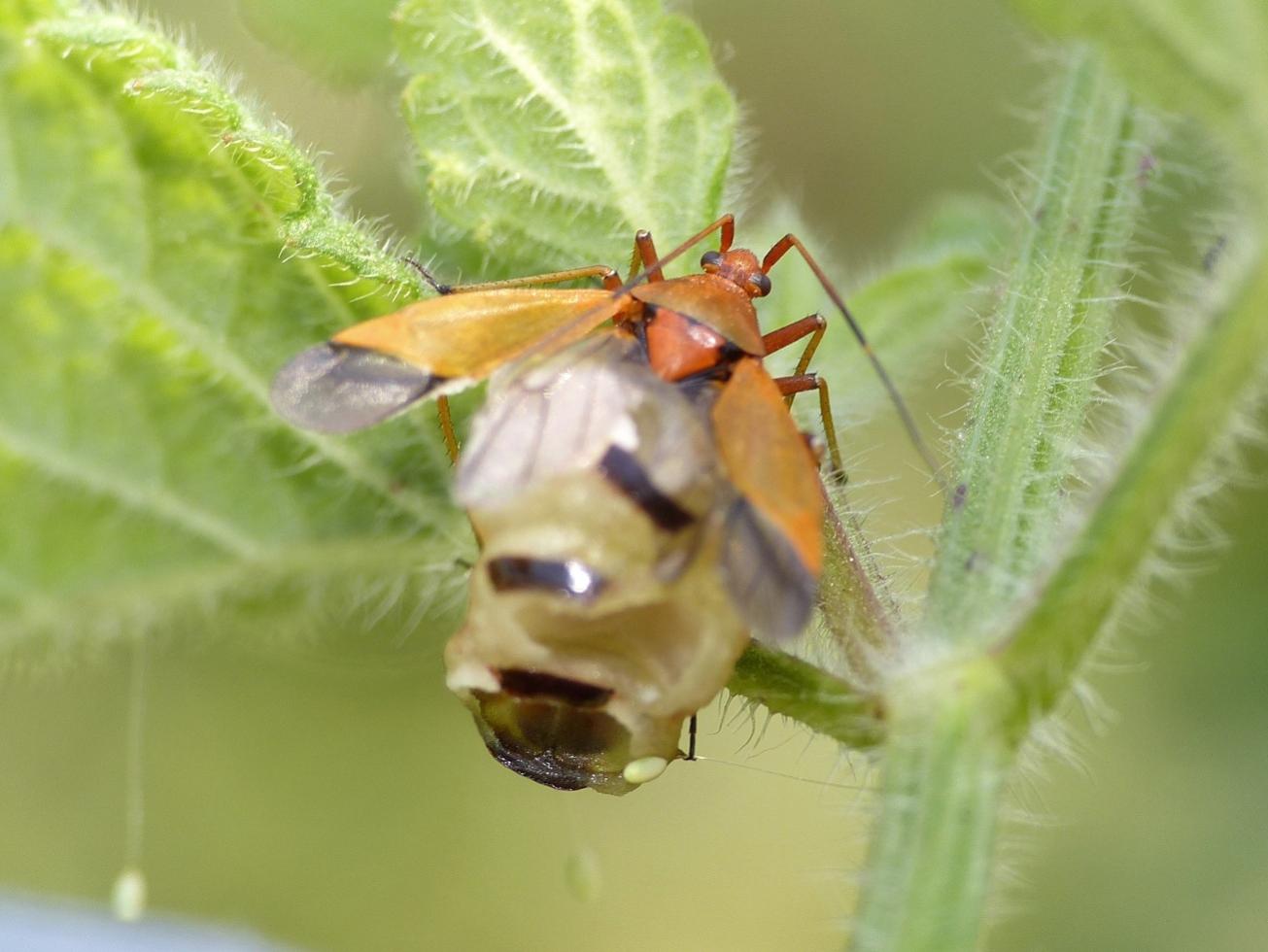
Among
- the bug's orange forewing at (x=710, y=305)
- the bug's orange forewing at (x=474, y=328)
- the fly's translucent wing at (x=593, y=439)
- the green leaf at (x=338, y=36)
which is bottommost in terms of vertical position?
the fly's translucent wing at (x=593, y=439)

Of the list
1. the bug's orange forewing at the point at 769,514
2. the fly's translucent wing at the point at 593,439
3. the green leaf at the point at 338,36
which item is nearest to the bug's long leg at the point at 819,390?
the bug's orange forewing at the point at 769,514

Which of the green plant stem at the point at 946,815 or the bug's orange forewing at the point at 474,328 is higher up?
the bug's orange forewing at the point at 474,328

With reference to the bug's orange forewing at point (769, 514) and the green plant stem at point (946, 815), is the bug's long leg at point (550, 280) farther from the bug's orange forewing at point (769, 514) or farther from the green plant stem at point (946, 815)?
the green plant stem at point (946, 815)

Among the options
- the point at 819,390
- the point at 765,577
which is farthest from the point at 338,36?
the point at 765,577

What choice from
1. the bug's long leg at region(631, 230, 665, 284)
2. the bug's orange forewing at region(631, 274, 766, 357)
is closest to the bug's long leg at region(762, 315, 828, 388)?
the bug's orange forewing at region(631, 274, 766, 357)

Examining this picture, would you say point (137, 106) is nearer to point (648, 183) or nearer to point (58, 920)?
point (648, 183)

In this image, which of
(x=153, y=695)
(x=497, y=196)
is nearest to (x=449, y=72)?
(x=497, y=196)

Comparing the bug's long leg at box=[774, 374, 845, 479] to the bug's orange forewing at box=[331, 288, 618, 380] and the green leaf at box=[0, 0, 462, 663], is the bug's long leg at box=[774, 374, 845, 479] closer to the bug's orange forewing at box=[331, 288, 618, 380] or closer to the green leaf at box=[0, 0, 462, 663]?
the bug's orange forewing at box=[331, 288, 618, 380]
